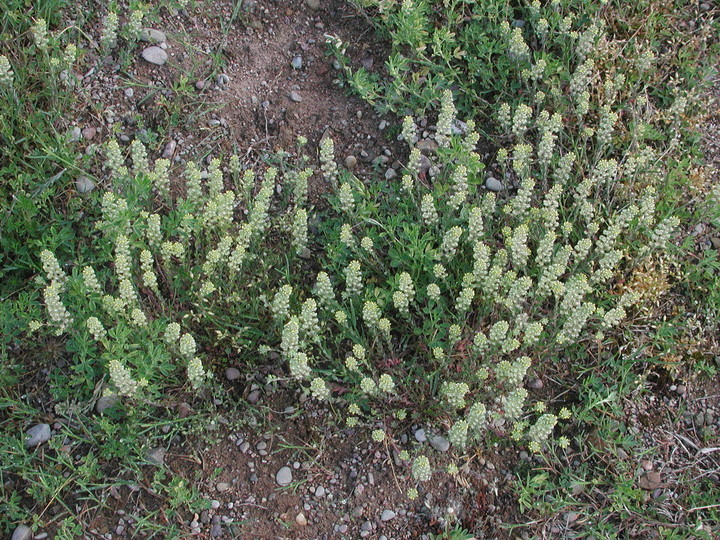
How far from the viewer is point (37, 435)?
4.24 metres

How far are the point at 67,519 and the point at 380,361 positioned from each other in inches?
77.4

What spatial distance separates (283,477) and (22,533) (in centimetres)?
145

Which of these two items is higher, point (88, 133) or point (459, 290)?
point (459, 290)

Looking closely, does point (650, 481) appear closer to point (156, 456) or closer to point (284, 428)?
point (284, 428)

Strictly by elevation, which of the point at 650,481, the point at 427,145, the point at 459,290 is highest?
the point at 427,145

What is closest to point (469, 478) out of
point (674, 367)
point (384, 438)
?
point (384, 438)

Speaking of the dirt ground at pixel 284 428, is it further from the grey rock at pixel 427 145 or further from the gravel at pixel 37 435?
the gravel at pixel 37 435

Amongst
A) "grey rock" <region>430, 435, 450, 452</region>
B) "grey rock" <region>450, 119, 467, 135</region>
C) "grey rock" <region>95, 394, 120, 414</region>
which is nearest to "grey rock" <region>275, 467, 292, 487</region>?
"grey rock" <region>430, 435, 450, 452</region>

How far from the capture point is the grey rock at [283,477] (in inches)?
164

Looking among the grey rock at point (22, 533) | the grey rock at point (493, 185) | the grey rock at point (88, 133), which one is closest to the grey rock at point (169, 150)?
the grey rock at point (88, 133)

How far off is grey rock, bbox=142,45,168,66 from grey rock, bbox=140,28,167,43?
0.22 feet

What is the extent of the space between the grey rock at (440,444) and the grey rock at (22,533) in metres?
2.34

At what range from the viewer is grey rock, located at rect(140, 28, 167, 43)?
216 inches

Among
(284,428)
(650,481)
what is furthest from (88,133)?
(650,481)
